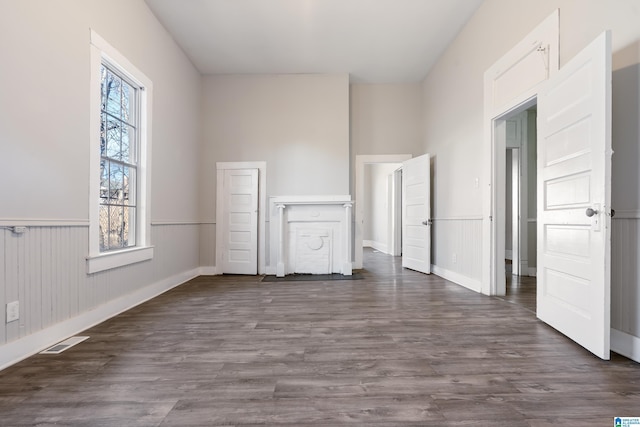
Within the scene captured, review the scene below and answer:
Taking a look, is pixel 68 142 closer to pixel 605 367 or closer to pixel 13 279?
pixel 13 279

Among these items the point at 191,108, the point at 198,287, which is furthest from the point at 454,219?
the point at 191,108

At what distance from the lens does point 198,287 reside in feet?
14.2

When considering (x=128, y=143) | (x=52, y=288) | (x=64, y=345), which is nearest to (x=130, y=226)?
(x=128, y=143)

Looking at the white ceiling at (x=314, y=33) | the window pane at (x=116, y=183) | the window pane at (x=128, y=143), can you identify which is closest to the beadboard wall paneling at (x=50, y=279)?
the window pane at (x=116, y=183)

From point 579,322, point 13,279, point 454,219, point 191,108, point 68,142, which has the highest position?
point 191,108

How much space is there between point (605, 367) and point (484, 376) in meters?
0.74

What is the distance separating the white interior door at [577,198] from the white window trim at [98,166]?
11.7 feet

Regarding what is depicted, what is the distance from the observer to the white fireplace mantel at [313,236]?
5055 millimetres

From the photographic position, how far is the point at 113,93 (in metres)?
3.19

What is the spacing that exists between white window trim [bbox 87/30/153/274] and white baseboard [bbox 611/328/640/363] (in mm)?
3742

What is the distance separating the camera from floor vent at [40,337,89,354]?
2.12 m

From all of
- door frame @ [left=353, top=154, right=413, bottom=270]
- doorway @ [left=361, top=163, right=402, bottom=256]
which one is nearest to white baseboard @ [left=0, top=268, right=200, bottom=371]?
door frame @ [left=353, top=154, right=413, bottom=270]

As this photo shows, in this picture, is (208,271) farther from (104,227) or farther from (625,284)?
(625,284)

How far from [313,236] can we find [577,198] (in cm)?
346
